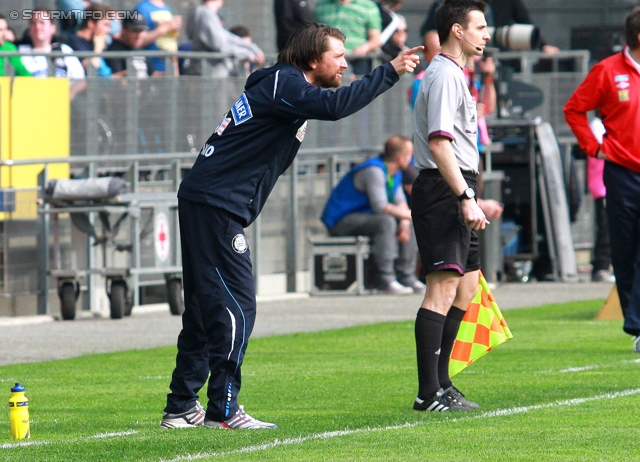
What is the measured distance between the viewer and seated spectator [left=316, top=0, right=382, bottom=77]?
690 inches

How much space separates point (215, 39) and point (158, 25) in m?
0.68

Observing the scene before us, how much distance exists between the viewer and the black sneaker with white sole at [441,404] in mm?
7234

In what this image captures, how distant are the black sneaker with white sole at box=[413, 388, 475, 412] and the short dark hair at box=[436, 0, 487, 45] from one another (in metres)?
1.76

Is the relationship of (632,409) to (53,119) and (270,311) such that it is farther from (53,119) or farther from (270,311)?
(53,119)

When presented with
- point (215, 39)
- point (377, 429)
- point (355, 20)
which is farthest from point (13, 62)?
point (377, 429)

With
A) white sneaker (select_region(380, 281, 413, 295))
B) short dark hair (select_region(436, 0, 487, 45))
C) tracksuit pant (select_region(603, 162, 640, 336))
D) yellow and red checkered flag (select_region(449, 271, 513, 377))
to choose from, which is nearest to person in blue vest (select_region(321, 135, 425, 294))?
white sneaker (select_region(380, 281, 413, 295))

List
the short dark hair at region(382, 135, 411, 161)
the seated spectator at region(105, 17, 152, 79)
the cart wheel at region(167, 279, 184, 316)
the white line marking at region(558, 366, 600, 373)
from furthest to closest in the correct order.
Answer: the short dark hair at region(382, 135, 411, 161)
the seated spectator at region(105, 17, 152, 79)
the cart wheel at region(167, 279, 184, 316)
the white line marking at region(558, 366, 600, 373)

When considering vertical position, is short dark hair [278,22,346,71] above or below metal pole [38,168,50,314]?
above

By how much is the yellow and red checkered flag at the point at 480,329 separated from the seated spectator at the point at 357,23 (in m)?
9.81

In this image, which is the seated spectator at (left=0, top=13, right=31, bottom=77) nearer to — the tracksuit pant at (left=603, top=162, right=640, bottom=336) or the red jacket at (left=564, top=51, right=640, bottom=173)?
the red jacket at (left=564, top=51, right=640, bottom=173)

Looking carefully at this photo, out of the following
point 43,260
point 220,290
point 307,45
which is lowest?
point 43,260

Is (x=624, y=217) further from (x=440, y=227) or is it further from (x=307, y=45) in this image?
(x=307, y=45)

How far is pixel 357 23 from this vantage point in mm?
17734

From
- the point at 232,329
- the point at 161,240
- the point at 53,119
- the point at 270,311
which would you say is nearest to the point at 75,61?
the point at 53,119
